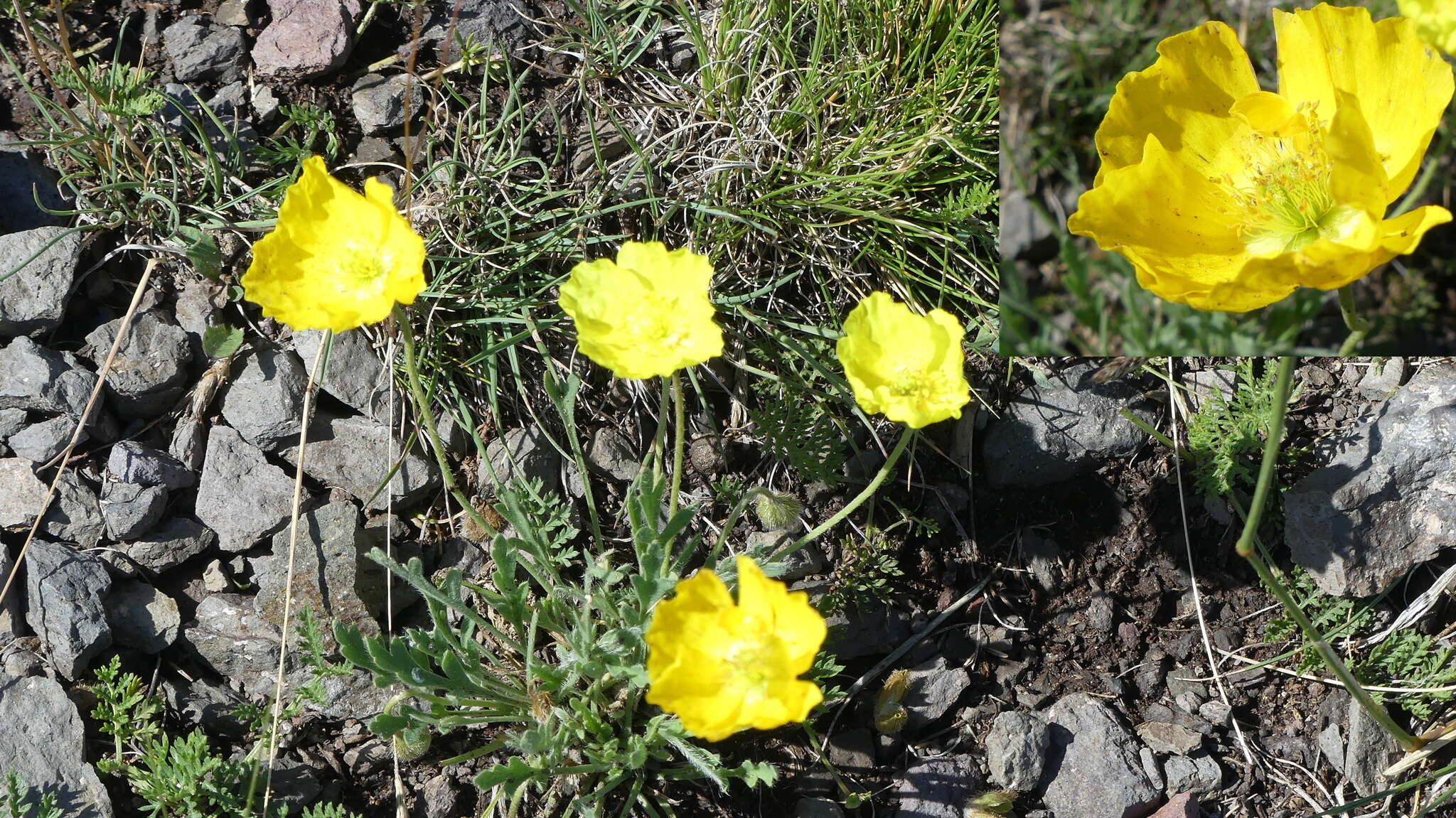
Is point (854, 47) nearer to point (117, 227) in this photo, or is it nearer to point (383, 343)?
point (383, 343)

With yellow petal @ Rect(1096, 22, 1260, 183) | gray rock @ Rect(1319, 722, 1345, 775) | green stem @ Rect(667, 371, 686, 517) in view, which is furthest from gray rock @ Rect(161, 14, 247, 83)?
gray rock @ Rect(1319, 722, 1345, 775)

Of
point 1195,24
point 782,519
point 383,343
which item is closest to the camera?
point 1195,24

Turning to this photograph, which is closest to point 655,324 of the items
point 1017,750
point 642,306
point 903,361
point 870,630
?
point 642,306

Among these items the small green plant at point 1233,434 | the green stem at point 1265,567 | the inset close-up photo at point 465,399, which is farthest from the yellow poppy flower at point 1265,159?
the small green plant at point 1233,434

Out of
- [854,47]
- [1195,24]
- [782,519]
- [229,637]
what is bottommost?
[229,637]

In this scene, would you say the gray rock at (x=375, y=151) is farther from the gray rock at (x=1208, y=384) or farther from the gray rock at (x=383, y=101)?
the gray rock at (x=1208, y=384)

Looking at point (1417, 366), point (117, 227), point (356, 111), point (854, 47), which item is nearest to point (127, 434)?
point (117, 227)
